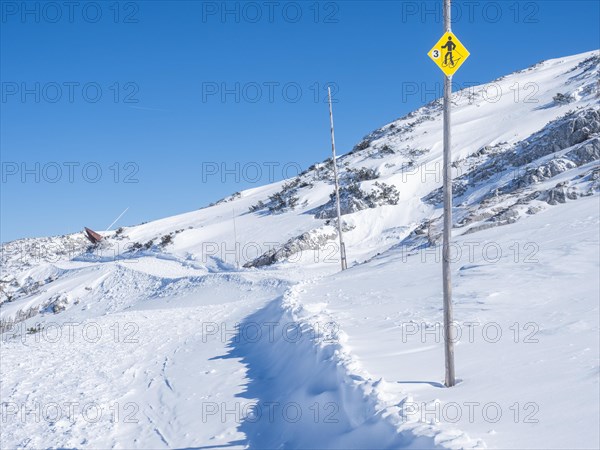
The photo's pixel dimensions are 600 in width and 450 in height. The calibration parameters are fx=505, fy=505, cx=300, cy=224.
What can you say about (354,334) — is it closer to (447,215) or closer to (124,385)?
(447,215)

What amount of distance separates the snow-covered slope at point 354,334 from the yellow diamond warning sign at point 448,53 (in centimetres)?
393

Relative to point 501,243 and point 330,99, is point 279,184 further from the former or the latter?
point 501,243

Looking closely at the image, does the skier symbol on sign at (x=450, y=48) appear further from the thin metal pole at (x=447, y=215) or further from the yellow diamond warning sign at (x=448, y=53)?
A: the thin metal pole at (x=447, y=215)

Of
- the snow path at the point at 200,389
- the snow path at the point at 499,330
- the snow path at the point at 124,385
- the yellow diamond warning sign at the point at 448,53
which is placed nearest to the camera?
the snow path at the point at 499,330

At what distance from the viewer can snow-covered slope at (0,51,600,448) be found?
611 centimetres

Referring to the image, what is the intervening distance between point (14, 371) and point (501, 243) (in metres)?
14.6

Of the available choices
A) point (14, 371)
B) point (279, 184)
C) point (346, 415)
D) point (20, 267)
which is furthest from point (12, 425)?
point (279, 184)

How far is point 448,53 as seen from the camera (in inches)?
235

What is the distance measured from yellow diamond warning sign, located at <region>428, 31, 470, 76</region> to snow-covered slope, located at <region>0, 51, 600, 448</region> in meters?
3.93

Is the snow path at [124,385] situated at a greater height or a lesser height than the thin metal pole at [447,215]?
lesser

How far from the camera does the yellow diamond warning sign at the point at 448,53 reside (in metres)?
5.93

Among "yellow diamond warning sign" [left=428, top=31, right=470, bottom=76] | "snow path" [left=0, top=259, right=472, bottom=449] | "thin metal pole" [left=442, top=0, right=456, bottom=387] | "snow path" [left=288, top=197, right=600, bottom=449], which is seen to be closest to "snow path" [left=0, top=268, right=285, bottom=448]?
"snow path" [left=0, top=259, right=472, bottom=449]

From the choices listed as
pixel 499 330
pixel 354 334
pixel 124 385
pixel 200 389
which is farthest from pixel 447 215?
pixel 124 385

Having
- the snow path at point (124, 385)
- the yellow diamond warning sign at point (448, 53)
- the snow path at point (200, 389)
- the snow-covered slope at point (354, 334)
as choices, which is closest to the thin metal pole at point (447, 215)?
the yellow diamond warning sign at point (448, 53)
